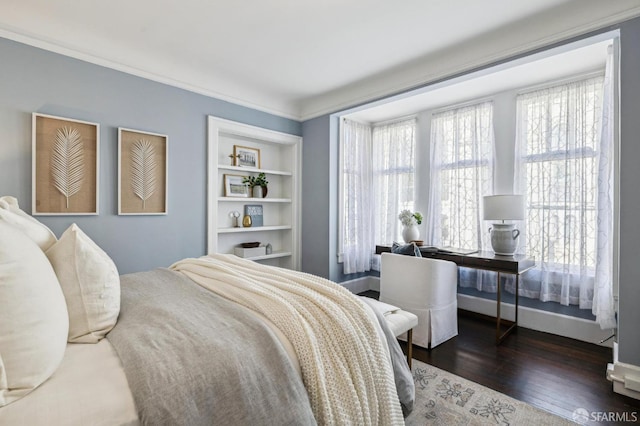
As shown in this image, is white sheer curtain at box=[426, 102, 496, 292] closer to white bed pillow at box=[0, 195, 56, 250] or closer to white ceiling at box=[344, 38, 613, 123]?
white ceiling at box=[344, 38, 613, 123]

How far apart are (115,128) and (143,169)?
0.41 m

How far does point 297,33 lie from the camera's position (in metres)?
2.56

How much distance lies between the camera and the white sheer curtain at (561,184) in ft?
9.54

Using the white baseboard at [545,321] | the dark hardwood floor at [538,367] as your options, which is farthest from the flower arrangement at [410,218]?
the dark hardwood floor at [538,367]

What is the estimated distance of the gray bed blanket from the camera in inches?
34.5

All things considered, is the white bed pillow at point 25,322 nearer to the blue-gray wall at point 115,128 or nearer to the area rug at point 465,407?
the area rug at point 465,407

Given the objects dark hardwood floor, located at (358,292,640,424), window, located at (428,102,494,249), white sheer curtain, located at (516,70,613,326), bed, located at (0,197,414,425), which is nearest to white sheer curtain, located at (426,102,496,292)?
window, located at (428,102,494,249)

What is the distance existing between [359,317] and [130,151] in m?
2.59

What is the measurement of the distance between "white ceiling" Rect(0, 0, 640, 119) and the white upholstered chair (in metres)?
1.78

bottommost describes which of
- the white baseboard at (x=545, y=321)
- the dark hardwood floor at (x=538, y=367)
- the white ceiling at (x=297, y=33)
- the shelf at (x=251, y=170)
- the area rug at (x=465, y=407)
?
the dark hardwood floor at (x=538, y=367)

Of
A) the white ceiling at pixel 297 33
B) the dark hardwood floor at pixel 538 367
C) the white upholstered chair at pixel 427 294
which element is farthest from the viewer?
the white upholstered chair at pixel 427 294

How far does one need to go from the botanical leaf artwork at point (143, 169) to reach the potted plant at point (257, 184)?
1.16 metres

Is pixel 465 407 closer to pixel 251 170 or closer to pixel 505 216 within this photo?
pixel 505 216

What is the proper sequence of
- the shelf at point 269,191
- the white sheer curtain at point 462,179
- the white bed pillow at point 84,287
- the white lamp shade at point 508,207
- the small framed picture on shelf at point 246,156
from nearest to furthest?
the white bed pillow at point 84,287 → the white lamp shade at point 508,207 → the shelf at point 269,191 → the white sheer curtain at point 462,179 → the small framed picture on shelf at point 246,156
